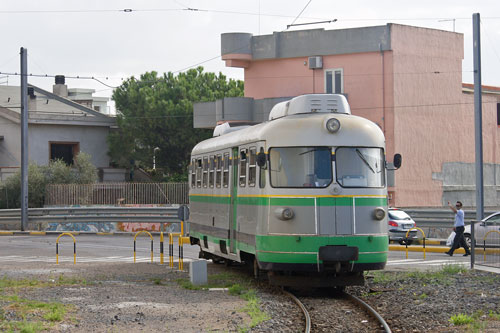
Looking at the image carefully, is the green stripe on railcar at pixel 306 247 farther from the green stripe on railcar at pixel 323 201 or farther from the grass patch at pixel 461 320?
the grass patch at pixel 461 320

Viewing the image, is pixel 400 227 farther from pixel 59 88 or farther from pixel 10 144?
pixel 59 88

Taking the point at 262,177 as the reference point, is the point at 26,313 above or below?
below

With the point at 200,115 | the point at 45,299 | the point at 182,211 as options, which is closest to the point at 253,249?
the point at 45,299

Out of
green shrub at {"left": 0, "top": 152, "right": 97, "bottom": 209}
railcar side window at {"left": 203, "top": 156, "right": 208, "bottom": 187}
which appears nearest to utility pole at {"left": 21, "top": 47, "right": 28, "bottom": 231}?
green shrub at {"left": 0, "top": 152, "right": 97, "bottom": 209}

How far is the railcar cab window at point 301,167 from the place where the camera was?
1616cm

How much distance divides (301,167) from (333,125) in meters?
0.99

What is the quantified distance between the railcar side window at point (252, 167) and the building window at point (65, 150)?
39.2 meters

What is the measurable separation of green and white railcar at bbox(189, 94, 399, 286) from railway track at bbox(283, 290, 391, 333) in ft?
1.51

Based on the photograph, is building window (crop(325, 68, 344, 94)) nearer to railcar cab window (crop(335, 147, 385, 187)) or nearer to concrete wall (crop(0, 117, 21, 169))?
concrete wall (crop(0, 117, 21, 169))

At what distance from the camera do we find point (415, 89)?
146 ft

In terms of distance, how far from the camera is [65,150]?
56.2m

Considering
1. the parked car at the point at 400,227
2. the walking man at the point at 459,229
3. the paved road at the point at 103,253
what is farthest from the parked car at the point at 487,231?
the parked car at the point at 400,227

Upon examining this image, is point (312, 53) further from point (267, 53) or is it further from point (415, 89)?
point (415, 89)

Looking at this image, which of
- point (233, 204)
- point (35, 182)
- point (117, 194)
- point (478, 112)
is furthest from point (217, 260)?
point (35, 182)
